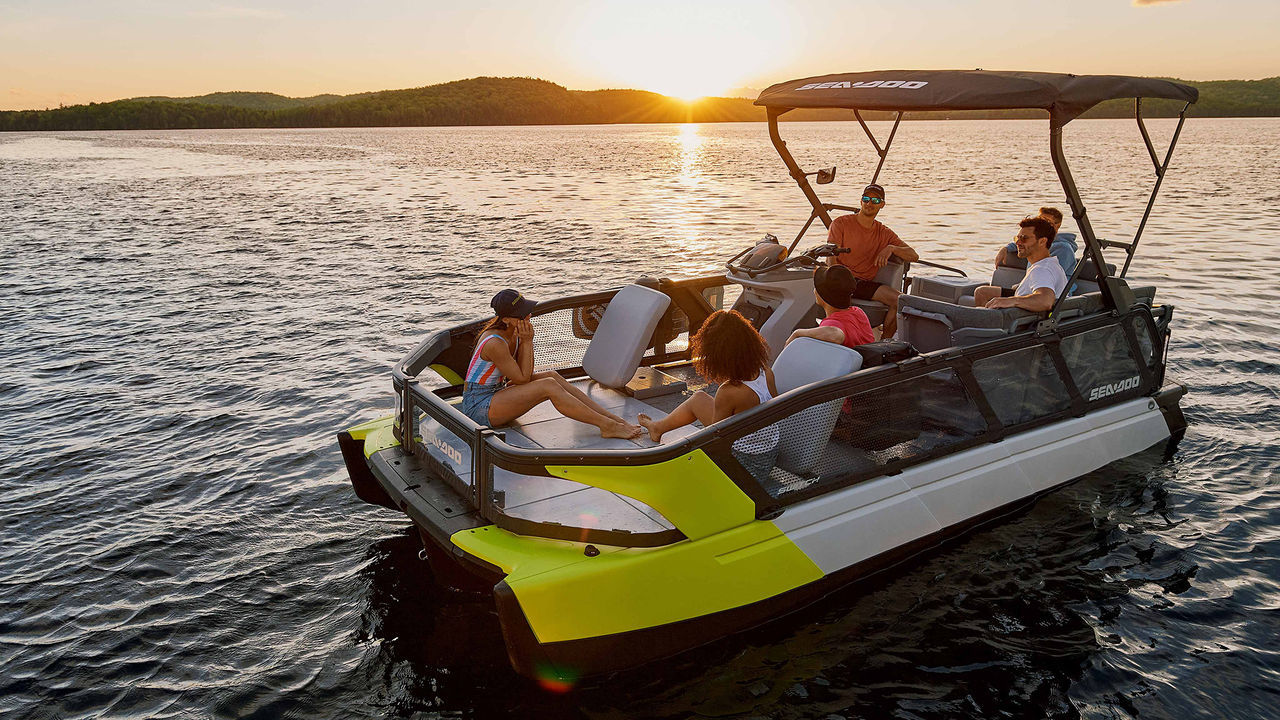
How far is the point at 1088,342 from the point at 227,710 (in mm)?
6662

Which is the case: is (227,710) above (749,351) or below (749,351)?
below

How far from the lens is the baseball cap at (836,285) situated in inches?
255

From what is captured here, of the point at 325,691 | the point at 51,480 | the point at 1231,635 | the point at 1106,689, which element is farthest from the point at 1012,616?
the point at 51,480

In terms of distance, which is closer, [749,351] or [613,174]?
[749,351]

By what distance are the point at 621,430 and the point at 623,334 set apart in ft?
3.84

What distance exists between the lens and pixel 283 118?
5517 inches

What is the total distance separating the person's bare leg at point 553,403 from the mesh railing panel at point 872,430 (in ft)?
4.78

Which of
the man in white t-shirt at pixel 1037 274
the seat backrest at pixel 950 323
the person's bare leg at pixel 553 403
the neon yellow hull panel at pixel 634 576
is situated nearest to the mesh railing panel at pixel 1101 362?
the man in white t-shirt at pixel 1037 274

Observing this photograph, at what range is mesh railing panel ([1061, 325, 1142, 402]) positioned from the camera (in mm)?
6941

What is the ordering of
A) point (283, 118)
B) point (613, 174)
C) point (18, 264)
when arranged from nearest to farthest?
point (18, 264), point (613, 174), point (283, 118)

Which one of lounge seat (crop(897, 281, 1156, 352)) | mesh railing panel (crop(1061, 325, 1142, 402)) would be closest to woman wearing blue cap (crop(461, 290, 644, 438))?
lounge seat (crop(897, 281, 1156, 352))

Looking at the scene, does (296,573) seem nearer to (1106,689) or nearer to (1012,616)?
(1012,616)

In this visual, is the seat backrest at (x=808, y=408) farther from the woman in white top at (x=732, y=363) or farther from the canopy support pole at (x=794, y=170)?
the canopy support pole at (x=794, y=170)

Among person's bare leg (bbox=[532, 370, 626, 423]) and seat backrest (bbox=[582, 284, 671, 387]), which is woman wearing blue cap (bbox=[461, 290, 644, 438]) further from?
seat backrest (bbox=[582, 284, 671, 387])
